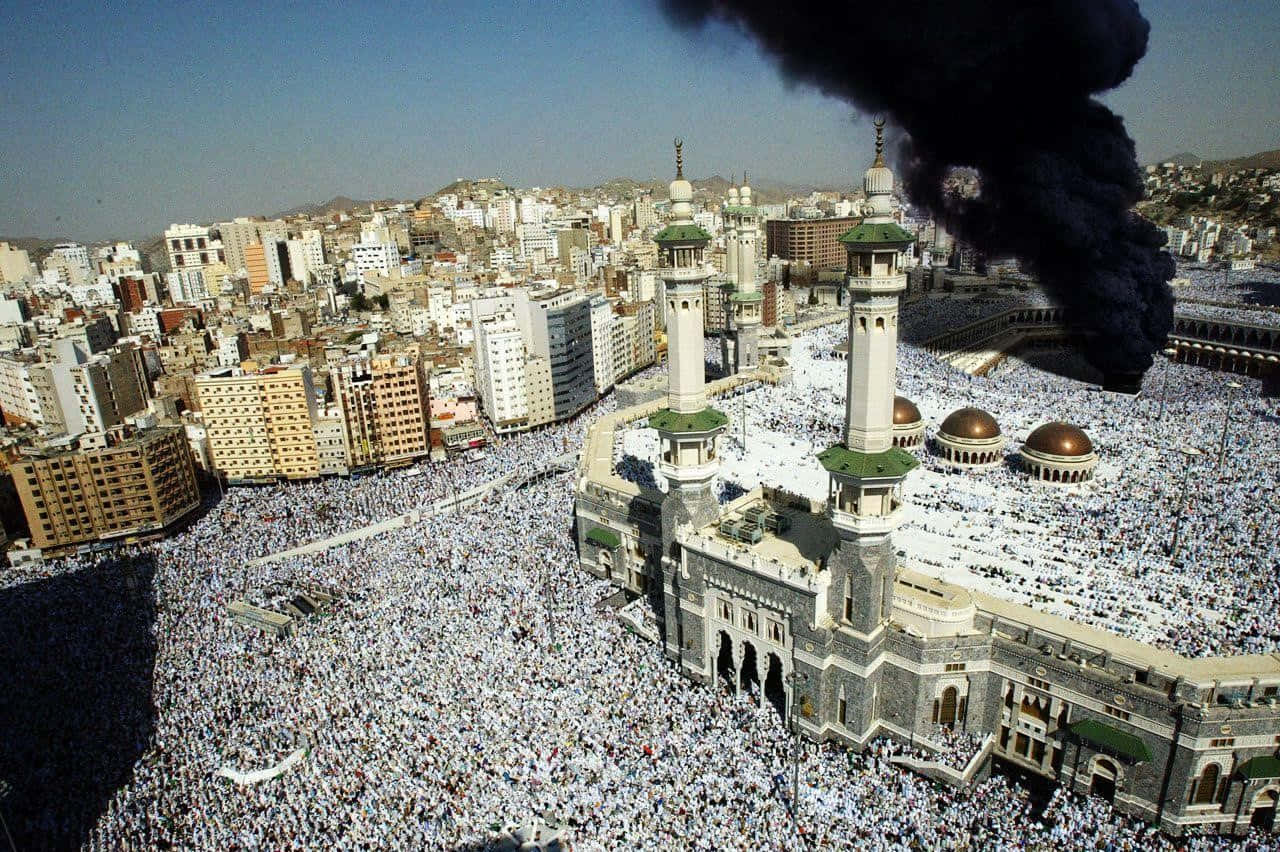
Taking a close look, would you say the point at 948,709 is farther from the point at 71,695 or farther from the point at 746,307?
the point at 746,307

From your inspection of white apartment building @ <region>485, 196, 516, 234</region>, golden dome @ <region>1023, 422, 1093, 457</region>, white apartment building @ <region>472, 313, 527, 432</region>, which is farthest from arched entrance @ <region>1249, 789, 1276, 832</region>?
white apartment building @ <region>485, 196, 516, 234</region>

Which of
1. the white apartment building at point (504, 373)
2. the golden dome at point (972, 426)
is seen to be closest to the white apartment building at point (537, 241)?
the white apartment building at point (504, 373)

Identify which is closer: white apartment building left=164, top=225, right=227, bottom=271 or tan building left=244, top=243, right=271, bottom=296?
tan building left=244, top=243, right=271, bottom=296

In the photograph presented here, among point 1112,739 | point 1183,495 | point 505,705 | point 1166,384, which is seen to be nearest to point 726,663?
point 505,705

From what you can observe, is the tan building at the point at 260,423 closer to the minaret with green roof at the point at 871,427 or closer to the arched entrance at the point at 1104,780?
the minaret with green roof at the point at 871,427

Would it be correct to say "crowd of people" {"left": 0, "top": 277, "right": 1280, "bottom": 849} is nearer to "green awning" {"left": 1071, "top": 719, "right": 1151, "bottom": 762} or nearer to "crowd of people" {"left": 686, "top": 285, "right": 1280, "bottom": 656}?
"crowd of people" {"left": 686, "top": 285, "right": 1280, "bottom": 656}

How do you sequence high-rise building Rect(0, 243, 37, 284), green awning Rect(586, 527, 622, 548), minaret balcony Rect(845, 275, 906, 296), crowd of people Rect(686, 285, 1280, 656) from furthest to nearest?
high-rise building Rect(0, 243, 37, 284) → green awning Rect(586, 527, 622, 548) → crowd of people Rect(686, 285, 1280, 656) → minaret balcony Rect(845, 275, 906, 296)

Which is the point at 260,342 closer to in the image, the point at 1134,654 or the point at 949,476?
the point at 949,476
